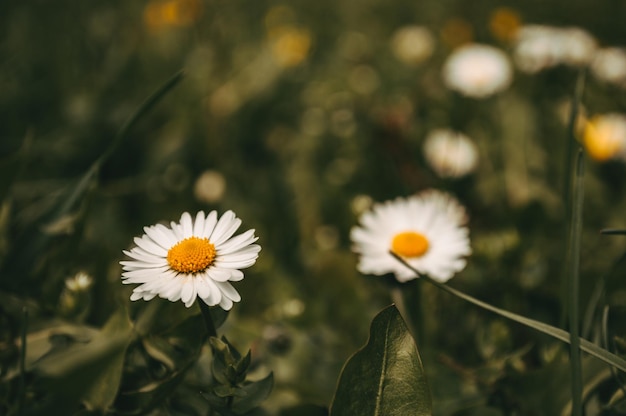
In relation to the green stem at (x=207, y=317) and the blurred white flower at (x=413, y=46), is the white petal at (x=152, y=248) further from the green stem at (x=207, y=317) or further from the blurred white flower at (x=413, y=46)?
the blurred white flower at (x=413, y=46)

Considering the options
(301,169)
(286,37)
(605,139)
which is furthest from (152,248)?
(286,37)

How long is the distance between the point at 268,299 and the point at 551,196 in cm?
81

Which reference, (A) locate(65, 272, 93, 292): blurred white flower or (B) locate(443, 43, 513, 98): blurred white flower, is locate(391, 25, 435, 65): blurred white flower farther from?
(A) locate(65, 272, 93, 292): blurred white flower

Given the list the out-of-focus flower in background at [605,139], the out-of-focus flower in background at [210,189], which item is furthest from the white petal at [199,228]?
the out-of-focus flower in background at [605,139]

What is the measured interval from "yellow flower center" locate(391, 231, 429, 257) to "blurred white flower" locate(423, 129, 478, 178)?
0.50 m

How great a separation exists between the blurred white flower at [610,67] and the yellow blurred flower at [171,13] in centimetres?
128

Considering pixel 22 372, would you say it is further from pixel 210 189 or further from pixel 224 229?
pixel 210 189

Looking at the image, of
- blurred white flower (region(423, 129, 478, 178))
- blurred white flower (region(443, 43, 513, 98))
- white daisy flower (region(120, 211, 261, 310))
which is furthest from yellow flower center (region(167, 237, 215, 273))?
blurred white flower (region(443, 43, 513, 98))

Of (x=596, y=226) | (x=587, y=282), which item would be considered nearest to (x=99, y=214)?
(x=587, y=282)

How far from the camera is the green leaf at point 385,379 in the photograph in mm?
698

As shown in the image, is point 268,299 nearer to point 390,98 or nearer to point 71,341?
point 71,341

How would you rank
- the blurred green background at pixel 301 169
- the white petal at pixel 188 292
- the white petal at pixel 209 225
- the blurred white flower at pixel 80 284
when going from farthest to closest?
the blurred green background at pixel 301 169
the blurred white flower at pixel 80 284
the white petal at pixel 209 225
the white petal at pixel 188 292

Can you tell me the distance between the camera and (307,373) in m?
1.03

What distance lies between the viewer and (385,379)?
0.71 meters
